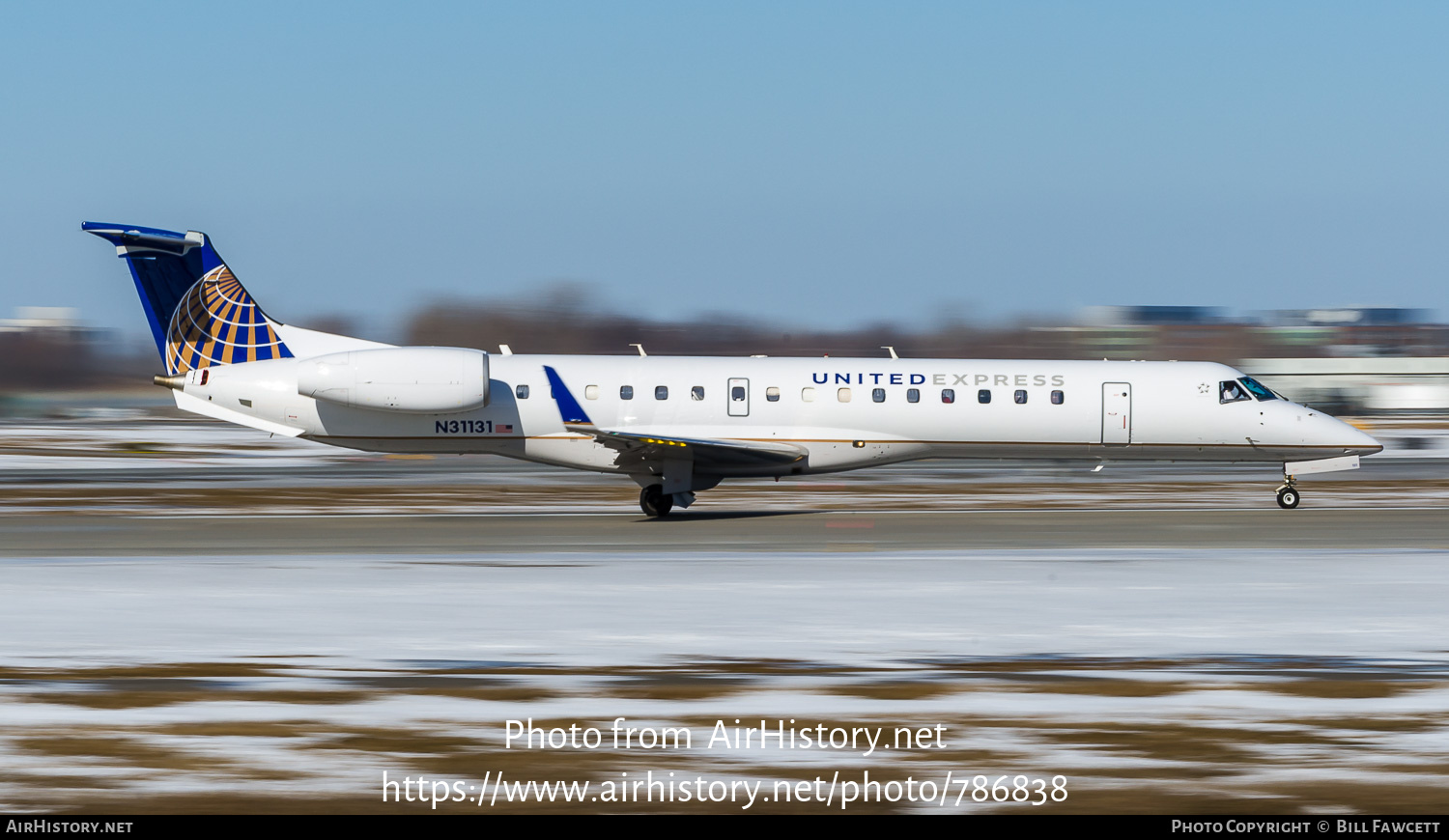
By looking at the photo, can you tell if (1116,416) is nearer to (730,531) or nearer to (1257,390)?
(1257,390)

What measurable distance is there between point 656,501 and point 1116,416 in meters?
8.39

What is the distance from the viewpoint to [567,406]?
24.7 metres

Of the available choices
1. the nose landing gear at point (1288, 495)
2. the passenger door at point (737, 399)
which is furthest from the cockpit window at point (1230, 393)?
the passenger door at point (737, 399)

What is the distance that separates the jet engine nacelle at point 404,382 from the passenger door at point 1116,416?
10931mm

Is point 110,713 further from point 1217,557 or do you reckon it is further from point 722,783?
point 1217,557

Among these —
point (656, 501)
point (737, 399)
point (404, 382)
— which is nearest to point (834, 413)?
point (737, 399)

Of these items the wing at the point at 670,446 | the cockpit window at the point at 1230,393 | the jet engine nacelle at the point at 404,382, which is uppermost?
the jet engine nacelle at the point at 404,382

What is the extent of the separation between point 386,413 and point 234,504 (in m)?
4.78

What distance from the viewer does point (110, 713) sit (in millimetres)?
8969

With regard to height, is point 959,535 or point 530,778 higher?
point 530,778

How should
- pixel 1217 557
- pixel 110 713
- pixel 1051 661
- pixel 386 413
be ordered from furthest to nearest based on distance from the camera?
pixel 386 413
pixel 1217 557
pixel 1051 661
pixel 110 713

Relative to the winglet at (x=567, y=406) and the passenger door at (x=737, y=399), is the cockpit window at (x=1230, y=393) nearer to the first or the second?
the passenger door at (x=737, y=399)

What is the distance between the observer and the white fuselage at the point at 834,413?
2462 centimetres

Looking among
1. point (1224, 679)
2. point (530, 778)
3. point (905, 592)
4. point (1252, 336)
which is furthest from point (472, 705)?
point (1252, 336)
